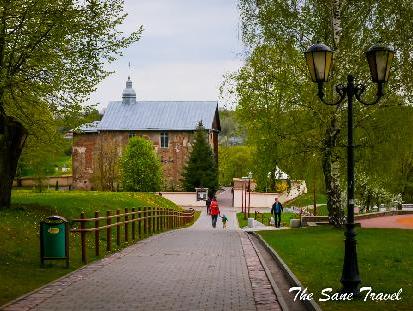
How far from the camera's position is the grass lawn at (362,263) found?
32.4 ft

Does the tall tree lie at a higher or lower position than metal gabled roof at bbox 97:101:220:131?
lower

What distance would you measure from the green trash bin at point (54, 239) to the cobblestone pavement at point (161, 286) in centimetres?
65

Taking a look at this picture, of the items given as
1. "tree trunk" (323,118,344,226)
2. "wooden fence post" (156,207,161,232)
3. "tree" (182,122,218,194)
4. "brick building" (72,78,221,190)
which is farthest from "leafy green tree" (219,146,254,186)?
"tree trunk" (323,118,344,226)

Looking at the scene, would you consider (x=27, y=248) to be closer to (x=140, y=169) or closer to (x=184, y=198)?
(x=140, y=169)

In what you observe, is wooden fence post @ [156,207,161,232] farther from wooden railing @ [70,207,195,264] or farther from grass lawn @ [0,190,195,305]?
grass lawn @ [0,190,195,305]

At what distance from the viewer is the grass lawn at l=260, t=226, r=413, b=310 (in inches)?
389

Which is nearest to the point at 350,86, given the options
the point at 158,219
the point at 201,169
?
the point at 158,219

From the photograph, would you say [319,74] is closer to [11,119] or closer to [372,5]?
[11,119]

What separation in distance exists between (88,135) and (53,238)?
74377 mm

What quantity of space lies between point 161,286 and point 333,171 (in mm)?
14740

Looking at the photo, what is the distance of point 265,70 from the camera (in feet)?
82.1

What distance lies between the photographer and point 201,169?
238 feet

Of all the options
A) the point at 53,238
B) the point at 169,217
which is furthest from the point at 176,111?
the point at 53,238

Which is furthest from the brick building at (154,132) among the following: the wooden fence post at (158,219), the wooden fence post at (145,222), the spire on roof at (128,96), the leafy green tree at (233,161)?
the wooden fence post at (145,222)
